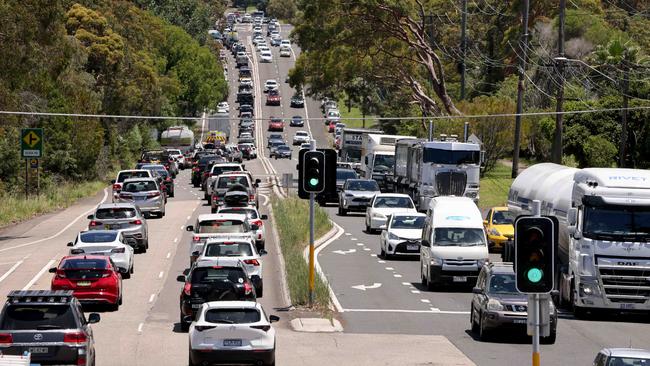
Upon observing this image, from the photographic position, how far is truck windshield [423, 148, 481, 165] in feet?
190

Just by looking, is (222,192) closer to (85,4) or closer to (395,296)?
(395,296)

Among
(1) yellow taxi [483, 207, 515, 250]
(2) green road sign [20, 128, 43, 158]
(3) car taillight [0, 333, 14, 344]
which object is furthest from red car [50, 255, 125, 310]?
(2) green road sign [20, 128, 43, 158]

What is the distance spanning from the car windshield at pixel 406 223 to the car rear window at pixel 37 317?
80.4 ft

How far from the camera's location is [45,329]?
20.2 m

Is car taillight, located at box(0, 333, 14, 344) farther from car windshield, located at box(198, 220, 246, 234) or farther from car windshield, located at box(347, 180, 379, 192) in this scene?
car windshield, located at box(347, 180, 379, 192)

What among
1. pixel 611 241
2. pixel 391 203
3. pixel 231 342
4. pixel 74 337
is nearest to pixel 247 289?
pixel 231 342

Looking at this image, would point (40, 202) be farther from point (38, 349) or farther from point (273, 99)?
point (273, 99)

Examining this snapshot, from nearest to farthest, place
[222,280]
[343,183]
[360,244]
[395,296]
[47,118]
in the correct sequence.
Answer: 1. [222,280]
2. [395,296]
3. [360,244]
4. [343,183]
5. [47,118]

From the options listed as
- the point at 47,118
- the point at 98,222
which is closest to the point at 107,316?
the point at 98,222

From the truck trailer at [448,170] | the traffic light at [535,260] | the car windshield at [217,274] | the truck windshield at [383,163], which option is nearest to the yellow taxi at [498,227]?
the truck trailer at [448,170]

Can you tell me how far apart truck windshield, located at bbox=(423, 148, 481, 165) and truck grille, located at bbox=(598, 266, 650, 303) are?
26.4 meters

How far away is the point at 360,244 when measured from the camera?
49.2 meters

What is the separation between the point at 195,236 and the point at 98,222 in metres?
6.14

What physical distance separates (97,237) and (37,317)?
54.7ft
